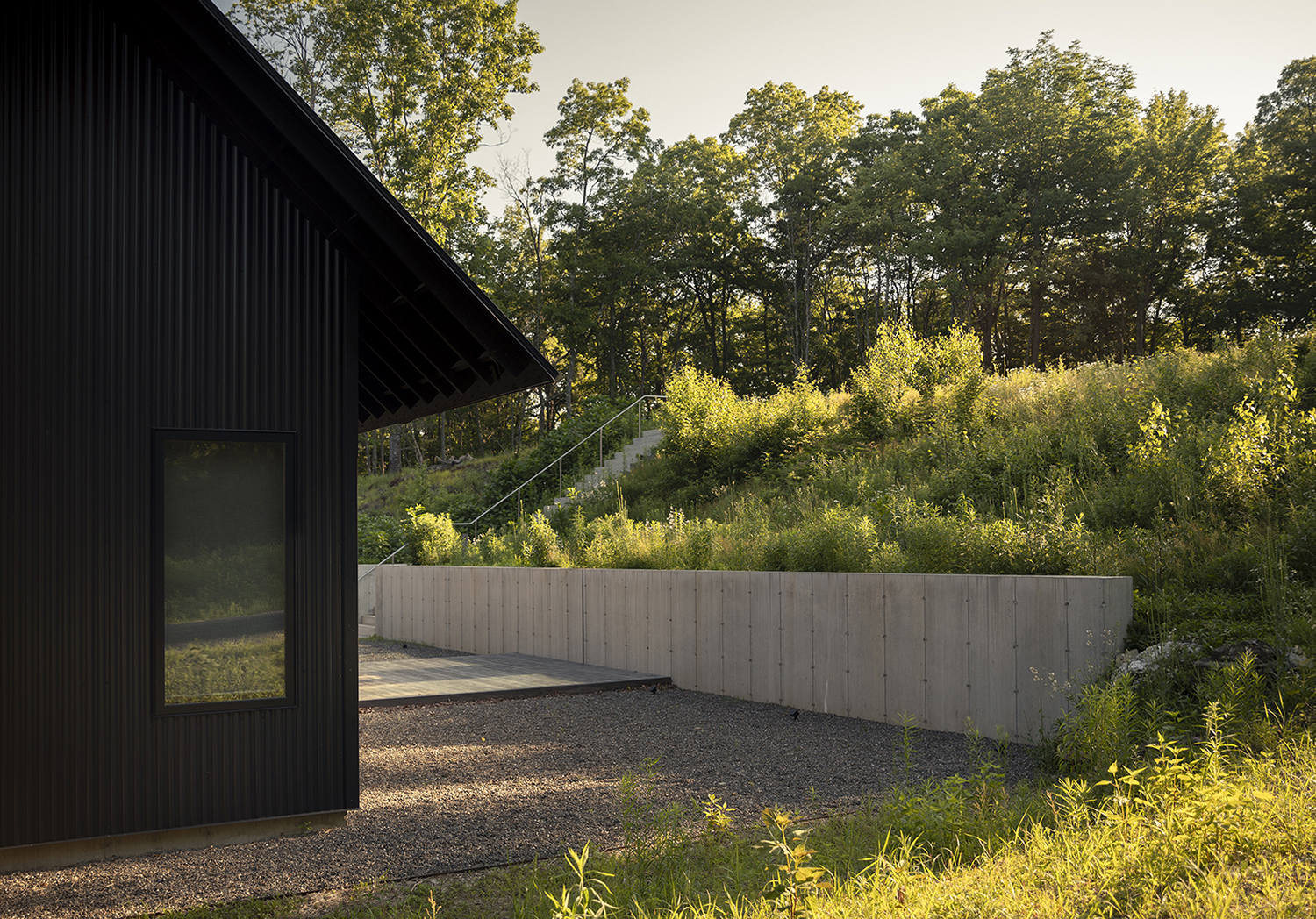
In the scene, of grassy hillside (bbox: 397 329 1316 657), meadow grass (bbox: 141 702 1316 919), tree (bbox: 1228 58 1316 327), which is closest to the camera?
meadow grass (bbox: 141 702 1316 919)

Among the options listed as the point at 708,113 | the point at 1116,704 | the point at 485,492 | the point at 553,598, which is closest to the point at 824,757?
the point at 1116,704

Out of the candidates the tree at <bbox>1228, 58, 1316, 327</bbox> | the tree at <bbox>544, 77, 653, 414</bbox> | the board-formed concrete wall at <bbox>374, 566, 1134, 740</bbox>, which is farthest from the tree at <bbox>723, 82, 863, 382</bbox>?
the board-formed concrete wall at <bbox>374, 566, 1134, 740</bbox>

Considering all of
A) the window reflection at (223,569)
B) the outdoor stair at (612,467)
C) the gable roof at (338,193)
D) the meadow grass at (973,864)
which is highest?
the gable roof at (338,193)

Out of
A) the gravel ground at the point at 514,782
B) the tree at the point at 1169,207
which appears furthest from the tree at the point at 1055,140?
the gravel ground at the point at 514,782

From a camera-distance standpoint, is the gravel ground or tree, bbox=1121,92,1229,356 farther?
tree, bbox=1121,92,1229,356

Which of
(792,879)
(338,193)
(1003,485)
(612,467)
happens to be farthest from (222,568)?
(612,467)

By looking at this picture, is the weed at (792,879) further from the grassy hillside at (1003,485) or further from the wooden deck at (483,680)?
the wooden deck at (483,680)

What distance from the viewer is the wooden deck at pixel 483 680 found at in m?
11.0

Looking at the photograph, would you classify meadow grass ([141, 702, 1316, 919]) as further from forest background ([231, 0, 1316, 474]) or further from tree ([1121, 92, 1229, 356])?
tree ([1121, 92, 1229, 356])

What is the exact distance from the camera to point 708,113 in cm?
3500

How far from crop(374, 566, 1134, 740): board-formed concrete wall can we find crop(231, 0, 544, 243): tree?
1991cm

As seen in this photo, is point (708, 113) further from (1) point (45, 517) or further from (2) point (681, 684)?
(1) point (45, 517)

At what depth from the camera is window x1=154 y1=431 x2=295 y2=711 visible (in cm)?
539

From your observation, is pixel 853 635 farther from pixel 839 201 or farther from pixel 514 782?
pixel 839 201
